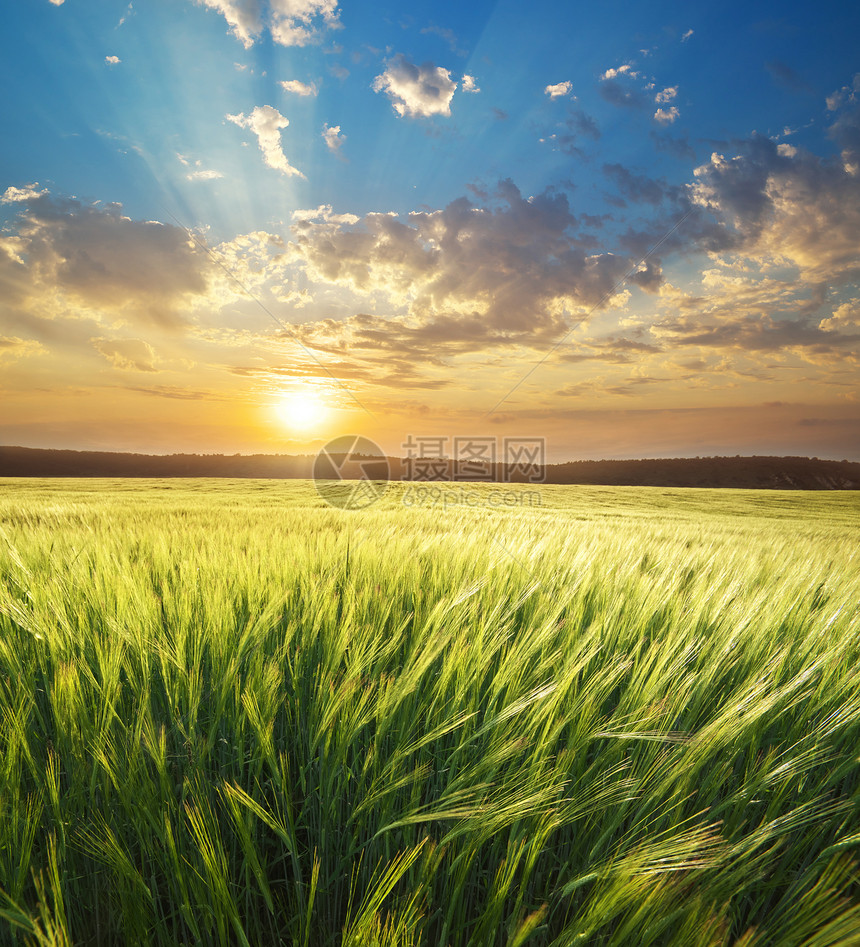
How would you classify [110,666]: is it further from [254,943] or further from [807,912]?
[807,912]

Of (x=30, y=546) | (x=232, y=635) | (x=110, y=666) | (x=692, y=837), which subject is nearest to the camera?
(x=692, y=837)

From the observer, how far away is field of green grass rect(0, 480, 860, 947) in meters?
0.75

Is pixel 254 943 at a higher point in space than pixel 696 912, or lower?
lower

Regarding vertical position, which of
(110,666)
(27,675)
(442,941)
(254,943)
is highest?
(110,666)

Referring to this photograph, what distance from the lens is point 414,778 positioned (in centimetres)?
90

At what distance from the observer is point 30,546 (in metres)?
2.87

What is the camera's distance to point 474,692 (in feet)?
4.09

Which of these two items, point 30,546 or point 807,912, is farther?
point 30,546

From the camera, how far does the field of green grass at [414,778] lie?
2.47ft

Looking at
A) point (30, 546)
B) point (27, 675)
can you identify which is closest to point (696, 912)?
point (27, 675)

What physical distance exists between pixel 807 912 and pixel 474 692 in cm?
71

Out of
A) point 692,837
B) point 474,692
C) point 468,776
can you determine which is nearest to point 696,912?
point 692,837

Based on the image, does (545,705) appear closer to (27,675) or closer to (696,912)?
(696,912)

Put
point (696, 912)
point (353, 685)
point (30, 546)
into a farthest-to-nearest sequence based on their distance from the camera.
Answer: point (30, 546), point (353, 685), point (696, 912)
